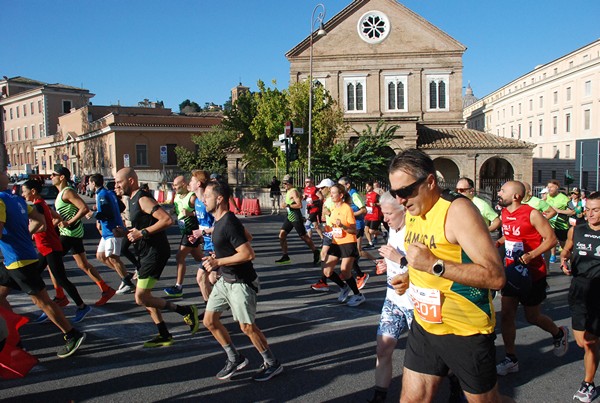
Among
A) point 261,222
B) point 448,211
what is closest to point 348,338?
point 448,211

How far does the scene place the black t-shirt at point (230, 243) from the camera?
486cm

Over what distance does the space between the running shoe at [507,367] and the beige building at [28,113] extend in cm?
7173

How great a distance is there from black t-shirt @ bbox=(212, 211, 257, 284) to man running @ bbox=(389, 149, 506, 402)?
2.12 m

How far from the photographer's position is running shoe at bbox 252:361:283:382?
4.95m

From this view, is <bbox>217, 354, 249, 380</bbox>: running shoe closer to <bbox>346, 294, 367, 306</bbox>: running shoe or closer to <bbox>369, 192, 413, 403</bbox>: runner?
<bbox>369, 192, 413, 403</bbox>: runner

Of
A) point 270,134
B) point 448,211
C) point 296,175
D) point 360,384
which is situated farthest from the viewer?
point 270,134

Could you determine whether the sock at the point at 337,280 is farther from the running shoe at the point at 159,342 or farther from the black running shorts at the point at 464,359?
the black running shorts at the point at 464,359

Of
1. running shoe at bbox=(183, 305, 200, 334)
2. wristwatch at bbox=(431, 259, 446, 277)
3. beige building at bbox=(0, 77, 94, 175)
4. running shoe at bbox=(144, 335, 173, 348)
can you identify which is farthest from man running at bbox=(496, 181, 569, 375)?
beige building at bbox=(0, 77, 94, 175)

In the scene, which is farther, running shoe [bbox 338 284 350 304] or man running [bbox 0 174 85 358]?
running shoe [bbox 338 284 350 304]

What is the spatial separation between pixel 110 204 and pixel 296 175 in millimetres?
19291

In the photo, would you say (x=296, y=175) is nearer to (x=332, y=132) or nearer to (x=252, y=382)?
(x=332, y=132)

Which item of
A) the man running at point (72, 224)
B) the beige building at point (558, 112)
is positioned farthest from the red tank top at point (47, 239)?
the beige building at point (558, 112)

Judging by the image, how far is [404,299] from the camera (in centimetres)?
439

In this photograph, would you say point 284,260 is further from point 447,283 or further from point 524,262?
point 447,283
